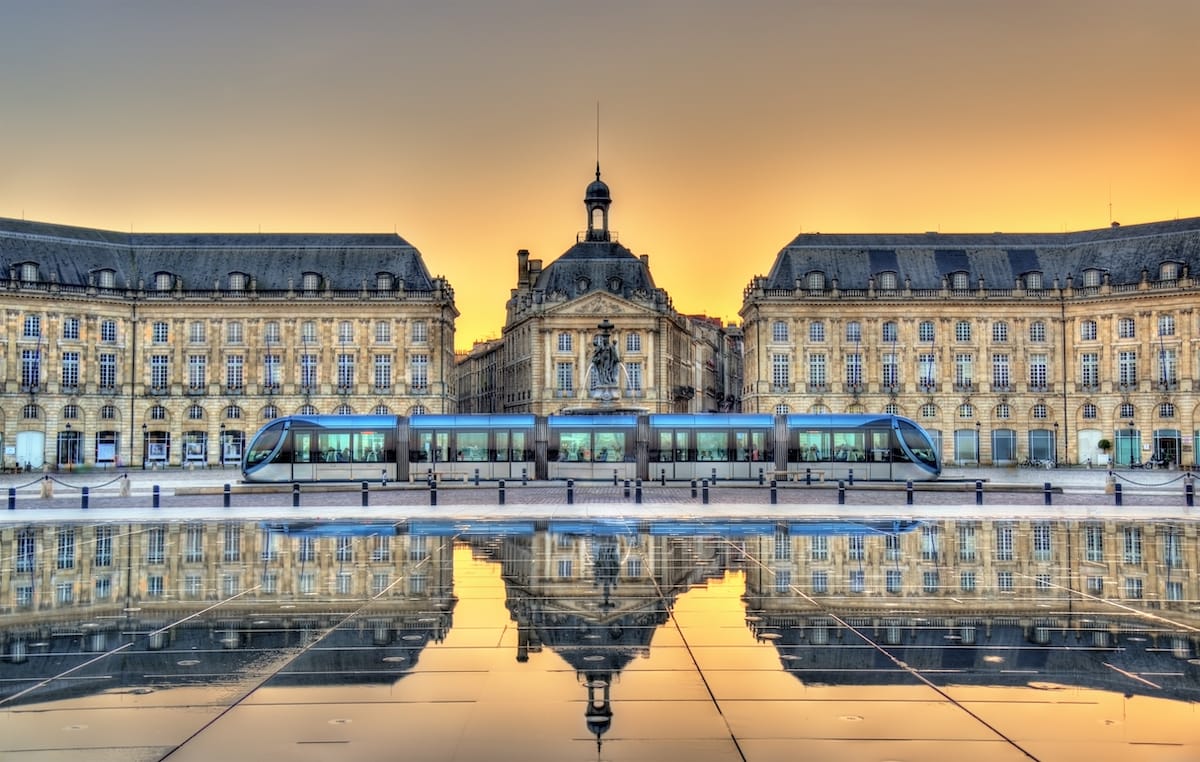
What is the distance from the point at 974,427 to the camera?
8150 centimetres

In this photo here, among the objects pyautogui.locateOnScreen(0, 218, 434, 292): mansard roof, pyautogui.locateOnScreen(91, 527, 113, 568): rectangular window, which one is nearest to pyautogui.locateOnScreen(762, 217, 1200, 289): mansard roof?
pyautogui.locateOnScreen(0, 218, 434, 292): mansard roof

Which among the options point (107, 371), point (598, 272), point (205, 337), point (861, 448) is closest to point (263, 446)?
point (861, 448)

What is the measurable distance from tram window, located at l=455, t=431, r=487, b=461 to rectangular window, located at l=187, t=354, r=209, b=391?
40145 millimetres

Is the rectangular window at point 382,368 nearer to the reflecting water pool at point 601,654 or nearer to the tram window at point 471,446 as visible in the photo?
the tram window at point 471,446

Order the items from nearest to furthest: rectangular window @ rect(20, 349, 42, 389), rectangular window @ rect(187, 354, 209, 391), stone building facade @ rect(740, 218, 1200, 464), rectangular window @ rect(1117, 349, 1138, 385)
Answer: rectangular window @ rect(20, 349, 42, 389)
rectangular window @ rect(1117, 349, 1138, 385)
stone building facade @ rect(740, 218, 1200, 464)
rectangular window @ rect(187, 354, 209, 391)

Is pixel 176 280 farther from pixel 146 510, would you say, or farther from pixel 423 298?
pixel 146 510

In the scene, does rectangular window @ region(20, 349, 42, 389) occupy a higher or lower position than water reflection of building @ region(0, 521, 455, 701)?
higher

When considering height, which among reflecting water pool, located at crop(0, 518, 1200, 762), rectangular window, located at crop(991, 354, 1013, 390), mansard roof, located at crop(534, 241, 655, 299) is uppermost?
mansard roof, located at crop(534, 241, 655, 299)

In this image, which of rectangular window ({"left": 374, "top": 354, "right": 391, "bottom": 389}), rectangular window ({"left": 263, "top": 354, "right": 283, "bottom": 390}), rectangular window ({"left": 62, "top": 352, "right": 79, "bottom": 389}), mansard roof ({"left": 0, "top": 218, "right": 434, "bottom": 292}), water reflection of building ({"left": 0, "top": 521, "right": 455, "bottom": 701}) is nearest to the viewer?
water reflection of building ({"left": 0, "top": 521, "right": 455, "bottom": 701})

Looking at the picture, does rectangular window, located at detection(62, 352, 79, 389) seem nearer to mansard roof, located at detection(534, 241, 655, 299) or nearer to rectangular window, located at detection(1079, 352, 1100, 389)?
mansard roof, located at detection(534, 241, 655, 299)

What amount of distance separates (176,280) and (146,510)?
53.1 meters

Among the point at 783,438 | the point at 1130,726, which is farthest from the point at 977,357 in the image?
the point at 1130,726

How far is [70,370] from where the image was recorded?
258 feet

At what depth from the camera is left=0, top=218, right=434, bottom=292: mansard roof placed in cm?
8100
